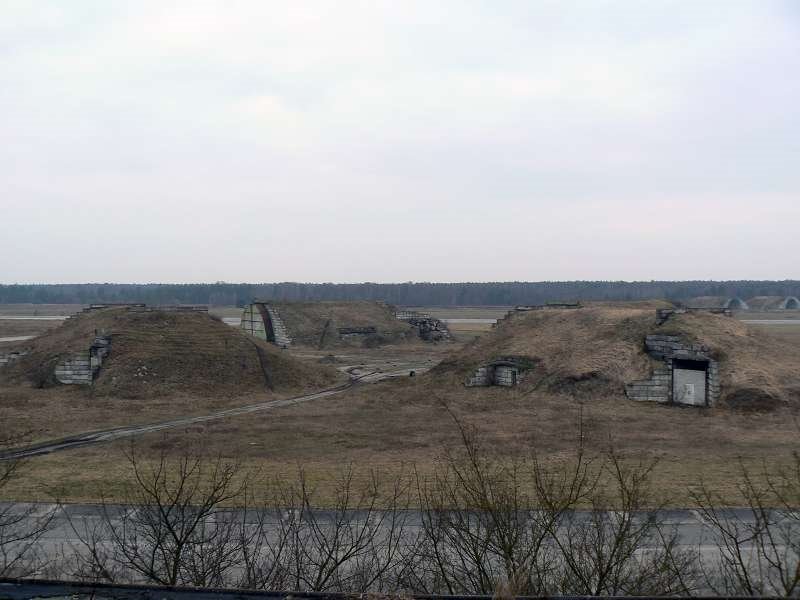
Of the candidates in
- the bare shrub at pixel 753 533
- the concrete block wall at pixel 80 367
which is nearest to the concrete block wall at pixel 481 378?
the bare shrub at pixel 753 533

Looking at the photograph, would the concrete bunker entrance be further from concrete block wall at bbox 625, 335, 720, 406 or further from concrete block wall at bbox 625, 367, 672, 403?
concrete block wall at bbox 625, 367, 672, 403

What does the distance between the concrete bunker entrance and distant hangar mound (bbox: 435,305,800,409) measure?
5 centimetres

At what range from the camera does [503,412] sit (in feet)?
102

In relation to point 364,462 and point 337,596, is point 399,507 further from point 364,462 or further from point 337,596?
point 337,596

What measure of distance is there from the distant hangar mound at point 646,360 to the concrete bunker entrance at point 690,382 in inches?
1.8

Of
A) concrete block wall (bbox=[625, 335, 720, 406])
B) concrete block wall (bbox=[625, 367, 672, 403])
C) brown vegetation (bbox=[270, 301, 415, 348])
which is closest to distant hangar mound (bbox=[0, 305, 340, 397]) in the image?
concrete block wall (bbox=[625, 367, 672, 403])

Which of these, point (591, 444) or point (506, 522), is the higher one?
point (506, 522)

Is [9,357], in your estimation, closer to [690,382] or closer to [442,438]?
[442,438]

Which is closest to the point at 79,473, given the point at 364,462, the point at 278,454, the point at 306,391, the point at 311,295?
the point at 278,454

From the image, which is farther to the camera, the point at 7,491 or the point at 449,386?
the point at 449,386

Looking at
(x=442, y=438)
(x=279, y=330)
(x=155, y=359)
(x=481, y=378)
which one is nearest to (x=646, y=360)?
(x=481, y=378)

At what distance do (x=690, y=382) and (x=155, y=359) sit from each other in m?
29.1

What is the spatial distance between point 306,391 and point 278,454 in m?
16.4

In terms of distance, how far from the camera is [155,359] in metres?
37.7
